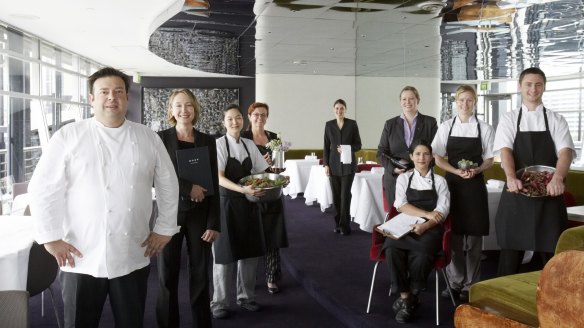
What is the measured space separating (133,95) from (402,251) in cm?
1251

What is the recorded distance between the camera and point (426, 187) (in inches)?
135

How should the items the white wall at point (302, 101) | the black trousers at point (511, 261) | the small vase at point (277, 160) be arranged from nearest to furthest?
1. the black trousers at point (511, 261)
2. the small vase at point (277, 160)
3. the white wall at point (302, 101)

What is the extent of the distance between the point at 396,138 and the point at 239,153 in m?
1.52

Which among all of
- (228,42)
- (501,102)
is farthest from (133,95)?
(501,102)

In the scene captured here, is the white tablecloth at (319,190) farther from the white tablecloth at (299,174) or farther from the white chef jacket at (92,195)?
the white chef jacket at (92,195)

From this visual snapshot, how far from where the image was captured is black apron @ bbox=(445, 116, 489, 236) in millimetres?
3475

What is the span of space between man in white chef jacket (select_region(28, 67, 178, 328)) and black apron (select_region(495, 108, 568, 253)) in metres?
2.13

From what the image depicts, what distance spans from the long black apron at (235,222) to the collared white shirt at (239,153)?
25 mm

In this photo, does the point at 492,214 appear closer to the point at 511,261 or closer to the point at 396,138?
the point at 396,138

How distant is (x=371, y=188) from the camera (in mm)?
5957

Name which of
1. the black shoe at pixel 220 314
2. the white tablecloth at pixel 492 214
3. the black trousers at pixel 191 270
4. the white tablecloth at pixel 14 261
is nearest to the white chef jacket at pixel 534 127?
the white tablecloth at pixel 492 214

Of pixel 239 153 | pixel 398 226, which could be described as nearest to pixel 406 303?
pixel 398 226

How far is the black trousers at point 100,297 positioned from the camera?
1985 mm

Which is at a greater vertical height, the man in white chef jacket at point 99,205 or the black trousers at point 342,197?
the man in white chef jacket at point 99,205
